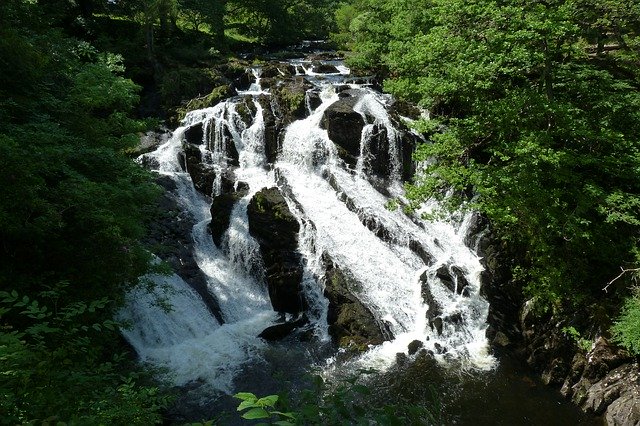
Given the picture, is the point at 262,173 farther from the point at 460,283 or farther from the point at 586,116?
the point at 586,116

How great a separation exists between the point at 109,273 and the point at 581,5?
13.0 metres

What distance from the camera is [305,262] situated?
1361 centimetres

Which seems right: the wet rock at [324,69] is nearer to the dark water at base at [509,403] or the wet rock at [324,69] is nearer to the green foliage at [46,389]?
the dark water at base at [509,403]

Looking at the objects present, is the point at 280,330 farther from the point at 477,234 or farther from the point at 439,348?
the point at 477,234

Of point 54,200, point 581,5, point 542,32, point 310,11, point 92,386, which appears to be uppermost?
point 310,11

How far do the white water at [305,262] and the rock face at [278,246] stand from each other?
284 mm

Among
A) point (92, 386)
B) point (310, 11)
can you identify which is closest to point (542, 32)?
point (92, 386)

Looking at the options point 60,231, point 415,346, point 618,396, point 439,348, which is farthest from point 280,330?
point 618,396

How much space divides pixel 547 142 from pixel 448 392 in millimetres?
6466

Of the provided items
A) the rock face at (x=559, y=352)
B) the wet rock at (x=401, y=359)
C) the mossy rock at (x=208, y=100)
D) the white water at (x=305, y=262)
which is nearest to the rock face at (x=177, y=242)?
the white water at (x=305, y=262)

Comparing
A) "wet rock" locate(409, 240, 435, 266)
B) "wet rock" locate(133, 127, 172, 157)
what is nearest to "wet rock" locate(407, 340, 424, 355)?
"wet rock" locate(409, 240, 435, 266)

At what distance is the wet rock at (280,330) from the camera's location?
461 inches

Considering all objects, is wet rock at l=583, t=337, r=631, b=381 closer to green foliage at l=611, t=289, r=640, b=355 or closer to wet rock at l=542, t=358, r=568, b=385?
green foliage at l=611, t=289, r=640, b=355

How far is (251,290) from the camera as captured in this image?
44.2 ft
